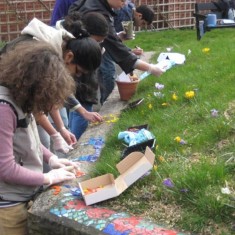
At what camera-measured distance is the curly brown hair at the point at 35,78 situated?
6.95ft

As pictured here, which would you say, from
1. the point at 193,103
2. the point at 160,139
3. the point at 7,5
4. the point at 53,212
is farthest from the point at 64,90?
the point at 7,5

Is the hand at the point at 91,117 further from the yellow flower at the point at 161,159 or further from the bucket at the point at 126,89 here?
the yellow flower at the point at 161,159

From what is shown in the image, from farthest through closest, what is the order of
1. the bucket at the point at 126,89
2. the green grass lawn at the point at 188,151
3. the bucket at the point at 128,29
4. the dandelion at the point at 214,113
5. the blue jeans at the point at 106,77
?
the bucket at the point at 128,29, the blue jeans at the point at 106,77, the bucket at the point at 126,89, the dandelion at the point at 214,113, the green grass lawn at the point at 188,151

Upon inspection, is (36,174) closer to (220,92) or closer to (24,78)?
(24,78)

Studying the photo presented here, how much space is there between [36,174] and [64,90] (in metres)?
0.44

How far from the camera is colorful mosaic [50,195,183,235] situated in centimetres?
217

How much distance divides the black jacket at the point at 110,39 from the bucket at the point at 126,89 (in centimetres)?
14

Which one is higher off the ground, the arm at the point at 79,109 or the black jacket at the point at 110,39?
the black jacket at the point at 110,39

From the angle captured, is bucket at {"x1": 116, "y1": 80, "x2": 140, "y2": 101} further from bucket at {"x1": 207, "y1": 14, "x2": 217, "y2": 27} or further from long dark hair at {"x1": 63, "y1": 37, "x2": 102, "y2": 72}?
bucket at {"x1": 207, "y1": 14, "x2": 217, "y2": 27}

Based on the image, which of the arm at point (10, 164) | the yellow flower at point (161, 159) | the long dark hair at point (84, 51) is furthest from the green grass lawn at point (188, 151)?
the long dark hair at point (84, 51)

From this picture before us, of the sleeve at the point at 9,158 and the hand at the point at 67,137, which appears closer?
the sleeve at the point at 9,158

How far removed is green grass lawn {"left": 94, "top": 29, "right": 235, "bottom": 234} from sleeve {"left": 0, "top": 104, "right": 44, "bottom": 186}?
1.48 ft

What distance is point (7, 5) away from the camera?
33.6ft

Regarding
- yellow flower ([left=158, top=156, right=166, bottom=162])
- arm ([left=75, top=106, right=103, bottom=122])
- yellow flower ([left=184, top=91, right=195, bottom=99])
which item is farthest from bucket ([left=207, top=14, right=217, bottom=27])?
yellow flower ([left=158, top=156, right=166, bottom=162])
